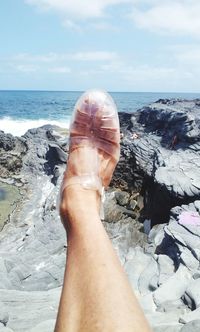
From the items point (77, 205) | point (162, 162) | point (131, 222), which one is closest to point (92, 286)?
point (77, 205)

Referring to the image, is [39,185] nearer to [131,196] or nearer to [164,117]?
[131,196]

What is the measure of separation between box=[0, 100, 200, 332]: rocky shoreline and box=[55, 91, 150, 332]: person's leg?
4.60 ft

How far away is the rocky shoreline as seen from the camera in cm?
412

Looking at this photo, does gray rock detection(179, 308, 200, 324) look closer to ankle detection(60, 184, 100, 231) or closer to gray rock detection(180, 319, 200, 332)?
gray rock detection(180, 319, 200, 332)

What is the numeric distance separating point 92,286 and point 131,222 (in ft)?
23.3

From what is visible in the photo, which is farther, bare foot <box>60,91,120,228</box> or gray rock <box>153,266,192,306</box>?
gray rock <box>153,266,192,306</box>

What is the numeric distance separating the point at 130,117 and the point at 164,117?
446cm

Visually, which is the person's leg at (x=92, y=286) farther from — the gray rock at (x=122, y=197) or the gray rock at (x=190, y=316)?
the gray rock at (x=122, y=197)

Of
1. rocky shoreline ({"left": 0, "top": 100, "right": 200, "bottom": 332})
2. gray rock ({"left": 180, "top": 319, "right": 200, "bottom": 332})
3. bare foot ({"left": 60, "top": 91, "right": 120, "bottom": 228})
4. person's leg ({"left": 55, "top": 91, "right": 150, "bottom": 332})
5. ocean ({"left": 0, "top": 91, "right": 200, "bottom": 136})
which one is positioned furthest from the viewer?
ocean ({"left": 0, "top": 91, "right": 200, "bottom": 136})

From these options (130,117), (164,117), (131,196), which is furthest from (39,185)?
(130,117)

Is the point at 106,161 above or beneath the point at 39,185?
above

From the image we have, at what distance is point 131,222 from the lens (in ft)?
29.1

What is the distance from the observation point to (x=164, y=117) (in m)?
16.2

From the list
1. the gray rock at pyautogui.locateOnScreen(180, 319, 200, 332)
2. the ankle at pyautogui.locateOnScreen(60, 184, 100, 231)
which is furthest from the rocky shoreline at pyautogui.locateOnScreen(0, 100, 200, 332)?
the ankle at pyautogui.locateOnScreen(60, 184, 100, 231)
